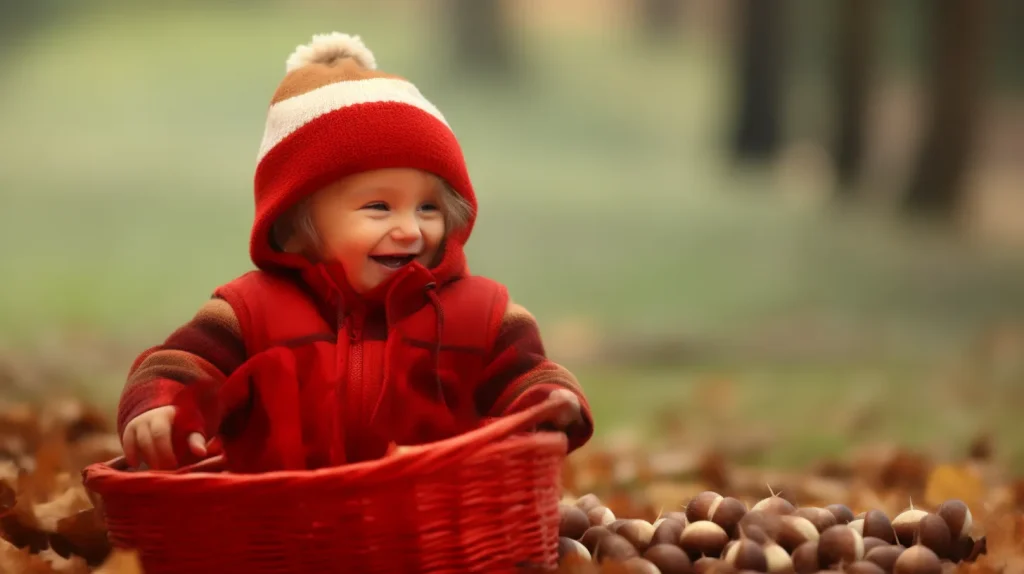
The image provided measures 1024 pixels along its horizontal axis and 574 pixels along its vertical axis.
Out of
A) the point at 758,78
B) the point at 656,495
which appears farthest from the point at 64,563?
the point at 758,78

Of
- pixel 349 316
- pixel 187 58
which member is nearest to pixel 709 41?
pixel 187 58

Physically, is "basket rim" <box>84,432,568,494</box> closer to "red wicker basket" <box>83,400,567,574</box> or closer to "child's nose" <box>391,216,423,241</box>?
"red wicker basket" <box>83,400,567,574</box>

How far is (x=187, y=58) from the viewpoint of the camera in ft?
15.8

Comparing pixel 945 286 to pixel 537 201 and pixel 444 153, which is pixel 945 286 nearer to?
pixel 537 201

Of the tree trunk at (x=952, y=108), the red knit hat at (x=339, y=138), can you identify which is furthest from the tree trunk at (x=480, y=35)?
the red knit hat at (x=339, y=138)

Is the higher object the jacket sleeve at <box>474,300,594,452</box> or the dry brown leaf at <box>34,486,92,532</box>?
the jacket sleeve at <box>474,300,594,452</box>

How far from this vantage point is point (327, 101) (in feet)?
6.74

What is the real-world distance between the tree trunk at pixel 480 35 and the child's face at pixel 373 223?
10.1ft

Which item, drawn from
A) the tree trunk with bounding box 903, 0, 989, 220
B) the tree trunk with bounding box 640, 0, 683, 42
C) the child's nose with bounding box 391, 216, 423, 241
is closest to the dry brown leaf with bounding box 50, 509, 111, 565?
the child's nose with bounding box 391, 216, 423, 241

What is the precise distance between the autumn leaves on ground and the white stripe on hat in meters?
0.74

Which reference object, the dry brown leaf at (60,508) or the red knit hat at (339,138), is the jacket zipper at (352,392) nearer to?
the red knit hat at (339,138)

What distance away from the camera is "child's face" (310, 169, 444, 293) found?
2023 mm

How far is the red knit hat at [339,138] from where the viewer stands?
2004 millimetres

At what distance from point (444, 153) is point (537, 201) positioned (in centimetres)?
297
